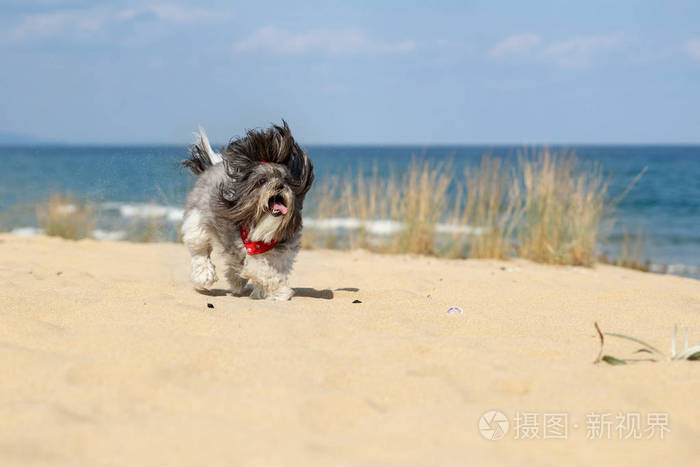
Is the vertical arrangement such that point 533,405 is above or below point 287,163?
below

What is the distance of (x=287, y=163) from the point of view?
5.27 metres

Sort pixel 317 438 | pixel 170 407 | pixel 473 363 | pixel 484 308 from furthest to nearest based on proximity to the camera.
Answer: pixel 484 308
pixel 473 363
pixel 170 407
pixel 317 438

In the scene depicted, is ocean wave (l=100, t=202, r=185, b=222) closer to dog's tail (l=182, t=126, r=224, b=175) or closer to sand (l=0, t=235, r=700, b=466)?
dog's tail (l=182, t=126, r=224, b=175)

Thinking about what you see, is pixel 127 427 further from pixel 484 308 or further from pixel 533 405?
pixel 484 308

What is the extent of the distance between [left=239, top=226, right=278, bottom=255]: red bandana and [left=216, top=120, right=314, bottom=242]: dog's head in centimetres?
6

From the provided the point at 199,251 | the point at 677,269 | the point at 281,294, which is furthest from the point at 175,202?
the point at 677,269

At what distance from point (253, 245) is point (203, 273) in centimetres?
57

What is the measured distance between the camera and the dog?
5.10 meters

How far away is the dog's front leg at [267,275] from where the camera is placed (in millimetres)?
5273

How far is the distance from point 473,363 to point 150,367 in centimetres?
147

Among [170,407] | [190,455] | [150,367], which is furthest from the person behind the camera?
[150,367]

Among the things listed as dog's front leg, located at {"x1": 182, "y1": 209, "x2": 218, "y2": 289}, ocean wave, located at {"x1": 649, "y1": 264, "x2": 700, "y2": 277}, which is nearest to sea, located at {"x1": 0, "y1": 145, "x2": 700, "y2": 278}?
ocean wave, located at {"x1": 649, "y1": 264, "x2": 700, "y2": 277}

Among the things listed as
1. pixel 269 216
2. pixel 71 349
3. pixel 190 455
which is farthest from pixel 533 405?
pixel 269 216

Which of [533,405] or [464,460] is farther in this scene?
[533,405]
